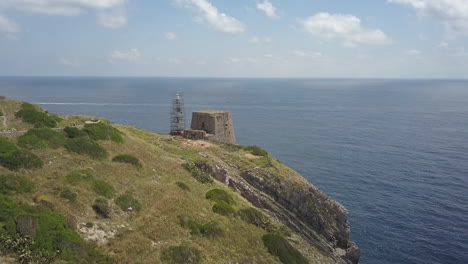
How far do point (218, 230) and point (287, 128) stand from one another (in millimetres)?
109512

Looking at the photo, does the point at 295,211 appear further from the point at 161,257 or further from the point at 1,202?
the point at 1,202

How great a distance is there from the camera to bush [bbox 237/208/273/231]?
31709 mm

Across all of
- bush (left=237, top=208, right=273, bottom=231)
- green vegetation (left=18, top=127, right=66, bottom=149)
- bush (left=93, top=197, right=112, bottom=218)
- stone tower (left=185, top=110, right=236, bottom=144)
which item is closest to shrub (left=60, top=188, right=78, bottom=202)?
bush (left=93, top=197, right=112, bottom=218)

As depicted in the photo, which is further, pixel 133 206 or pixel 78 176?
pixel 78 176

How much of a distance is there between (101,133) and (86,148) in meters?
4.98

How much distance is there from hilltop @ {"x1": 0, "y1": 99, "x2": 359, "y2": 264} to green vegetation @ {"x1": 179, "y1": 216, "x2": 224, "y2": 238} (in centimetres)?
8

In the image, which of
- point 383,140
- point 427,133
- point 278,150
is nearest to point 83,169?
point 278,150

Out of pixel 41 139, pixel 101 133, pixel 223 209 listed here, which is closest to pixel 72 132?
pixel 101 133

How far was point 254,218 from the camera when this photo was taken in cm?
3238

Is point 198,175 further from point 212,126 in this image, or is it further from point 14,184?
point 212,126

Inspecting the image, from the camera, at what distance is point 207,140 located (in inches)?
2356

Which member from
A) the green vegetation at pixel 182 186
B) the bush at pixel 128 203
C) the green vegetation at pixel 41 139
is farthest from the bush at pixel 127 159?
the bush at pixel 128 203

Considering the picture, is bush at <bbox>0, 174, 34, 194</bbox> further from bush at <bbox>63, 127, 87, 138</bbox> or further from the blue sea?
the blue sea

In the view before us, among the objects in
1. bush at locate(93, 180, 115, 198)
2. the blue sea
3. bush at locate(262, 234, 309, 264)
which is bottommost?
the blue sea
